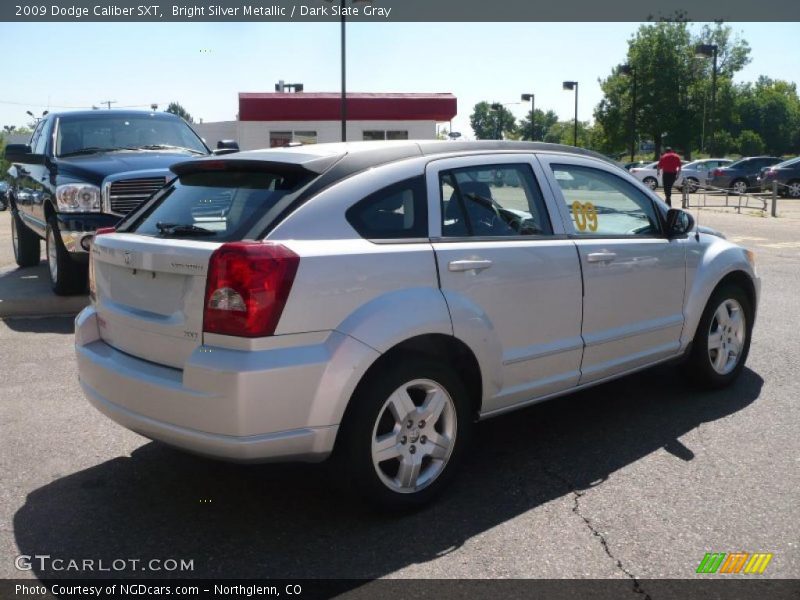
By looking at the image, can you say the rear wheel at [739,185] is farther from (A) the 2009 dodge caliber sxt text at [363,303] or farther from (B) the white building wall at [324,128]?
(A) the 2009 dodge caliber sxt text at [363,303]

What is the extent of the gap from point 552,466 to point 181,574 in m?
2.03

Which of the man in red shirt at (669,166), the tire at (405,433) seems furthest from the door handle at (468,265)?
the man in red shirt at (669,166)

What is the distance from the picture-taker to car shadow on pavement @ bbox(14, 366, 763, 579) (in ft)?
11.5

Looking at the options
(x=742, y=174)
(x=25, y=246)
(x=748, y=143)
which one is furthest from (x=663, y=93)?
(x=25, y=246)

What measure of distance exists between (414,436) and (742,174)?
3577 centimetres

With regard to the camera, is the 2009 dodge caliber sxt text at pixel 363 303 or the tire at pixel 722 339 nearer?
the 2009 dodge caliber sxt text at pixel 363 303

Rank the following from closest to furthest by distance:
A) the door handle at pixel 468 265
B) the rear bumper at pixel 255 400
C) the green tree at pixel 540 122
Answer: the rear bumper at pixel 255 400, the door handle at pixel 468 265, the green tree at pixel 540 122

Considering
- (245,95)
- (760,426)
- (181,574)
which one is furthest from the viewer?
(245,95)

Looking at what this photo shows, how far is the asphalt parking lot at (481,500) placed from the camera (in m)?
3.48

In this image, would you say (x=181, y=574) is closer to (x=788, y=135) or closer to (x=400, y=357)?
(x=400, y=357)

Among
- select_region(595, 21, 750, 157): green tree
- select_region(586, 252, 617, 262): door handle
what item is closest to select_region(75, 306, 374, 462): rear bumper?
Answer: select_region(586, 252, 617, 262): door handle

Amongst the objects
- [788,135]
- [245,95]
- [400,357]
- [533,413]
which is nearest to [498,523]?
[400,357]

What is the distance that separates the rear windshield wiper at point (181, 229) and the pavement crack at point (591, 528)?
2070 mm

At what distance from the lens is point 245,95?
37688mm
